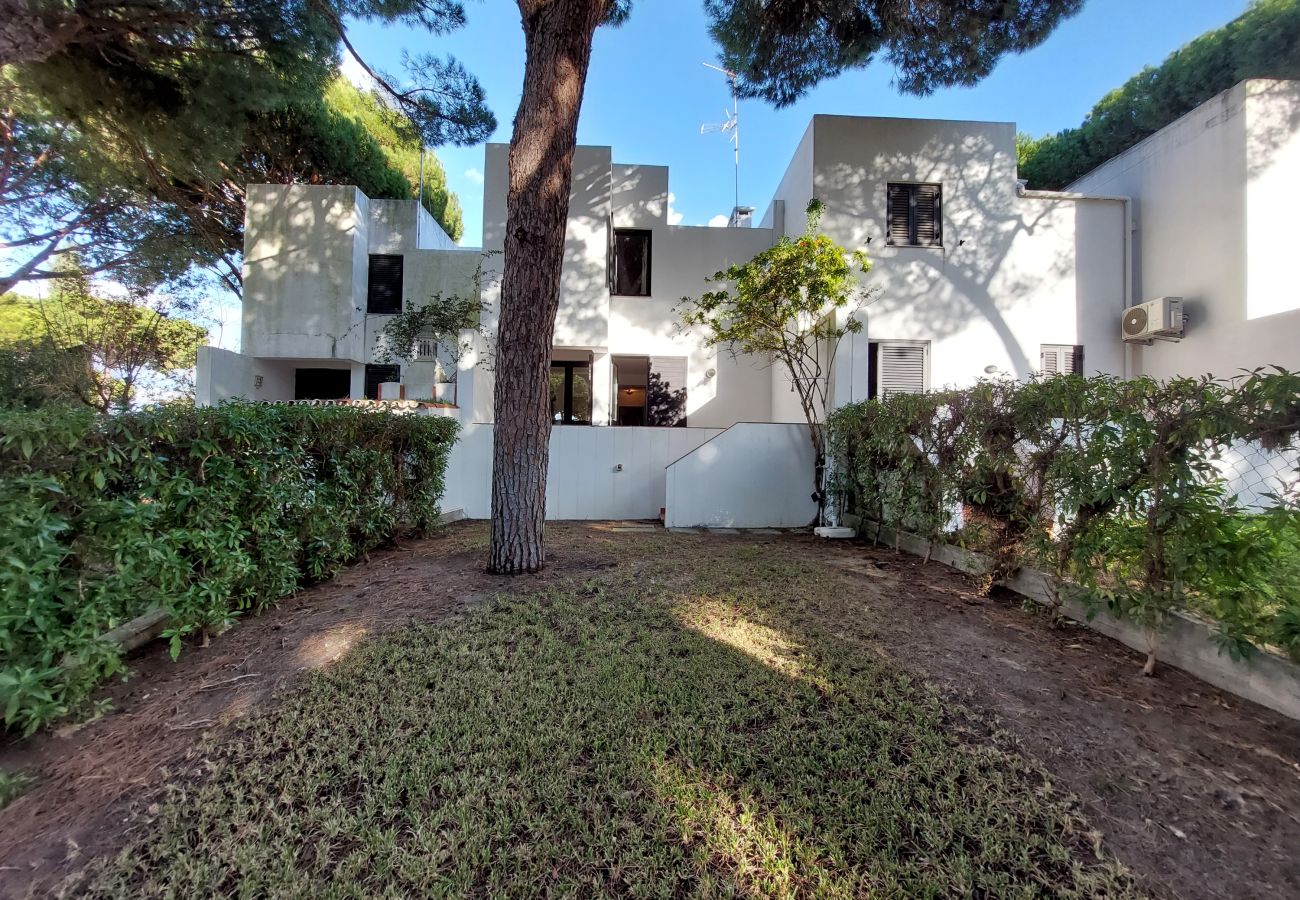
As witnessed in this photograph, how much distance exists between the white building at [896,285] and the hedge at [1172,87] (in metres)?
1.74

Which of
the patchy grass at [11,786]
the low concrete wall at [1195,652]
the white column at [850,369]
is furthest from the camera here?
the white column at [850,369]

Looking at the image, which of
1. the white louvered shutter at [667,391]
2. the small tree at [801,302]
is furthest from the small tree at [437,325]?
the small tree at [801,302]

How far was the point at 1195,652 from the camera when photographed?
2424 millimetres

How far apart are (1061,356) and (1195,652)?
25.5ft

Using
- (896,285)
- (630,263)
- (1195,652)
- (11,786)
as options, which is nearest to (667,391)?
(630,263)

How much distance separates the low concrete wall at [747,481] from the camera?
7344 millimetres

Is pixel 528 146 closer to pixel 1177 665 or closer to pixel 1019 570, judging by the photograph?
pixel 1019 570

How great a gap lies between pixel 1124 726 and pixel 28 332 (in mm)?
19338

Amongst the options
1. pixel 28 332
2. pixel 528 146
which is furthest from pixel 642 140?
pixel 28 332

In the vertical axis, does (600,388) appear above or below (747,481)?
above

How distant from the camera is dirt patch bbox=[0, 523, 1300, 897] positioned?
1.50 meters

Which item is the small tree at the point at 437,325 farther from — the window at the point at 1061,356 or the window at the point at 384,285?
the window at the point at 1061,356

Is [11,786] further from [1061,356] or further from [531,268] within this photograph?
[1061,356]

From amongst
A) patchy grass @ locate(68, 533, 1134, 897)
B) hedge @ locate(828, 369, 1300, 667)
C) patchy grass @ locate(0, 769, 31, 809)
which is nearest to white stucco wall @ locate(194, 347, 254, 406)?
patchy grass @ locate(0, 769, 31, 809)
